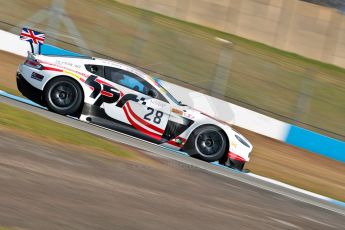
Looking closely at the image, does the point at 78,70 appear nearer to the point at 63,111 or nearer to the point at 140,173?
the point at 63,111

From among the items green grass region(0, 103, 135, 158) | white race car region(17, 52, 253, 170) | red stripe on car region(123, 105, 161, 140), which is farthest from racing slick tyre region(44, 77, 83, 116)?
green grass region(0, 103, 135, 158)

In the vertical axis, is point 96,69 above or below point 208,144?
above

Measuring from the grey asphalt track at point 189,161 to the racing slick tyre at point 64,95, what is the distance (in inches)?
6.8

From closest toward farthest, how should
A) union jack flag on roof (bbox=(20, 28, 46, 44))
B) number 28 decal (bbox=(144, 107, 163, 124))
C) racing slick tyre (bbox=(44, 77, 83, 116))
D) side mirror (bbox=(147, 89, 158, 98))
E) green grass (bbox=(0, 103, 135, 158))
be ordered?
green grass (bbox=(0, 103, 135, 158)), racing slick tyre (bbox=(44, 77, 83, 116)), number 28 decal (bbox=(144, 107, 163, 124)), side mirror (bbox=(147, 89, 158, 98)), union jack flag on roof (bbox=(20, 28, 46, 44))

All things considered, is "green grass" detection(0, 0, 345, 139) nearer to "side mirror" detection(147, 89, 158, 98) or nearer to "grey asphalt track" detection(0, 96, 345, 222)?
"side mirror" detection(147, 89, 158, 98)

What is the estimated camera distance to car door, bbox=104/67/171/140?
13688 millimetres

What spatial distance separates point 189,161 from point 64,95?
8.32 feet

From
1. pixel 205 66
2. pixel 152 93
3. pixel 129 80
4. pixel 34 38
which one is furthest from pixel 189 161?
pixel 205 66

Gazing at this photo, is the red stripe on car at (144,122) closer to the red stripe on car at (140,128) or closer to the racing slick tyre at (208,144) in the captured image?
the red stripe on car at (140,128)

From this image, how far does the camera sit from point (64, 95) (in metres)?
13.6

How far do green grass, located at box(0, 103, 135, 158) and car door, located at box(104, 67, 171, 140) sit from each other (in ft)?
4.16

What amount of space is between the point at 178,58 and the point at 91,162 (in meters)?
9.95

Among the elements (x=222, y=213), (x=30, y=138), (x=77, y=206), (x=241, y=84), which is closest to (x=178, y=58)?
(x=241, y=84)

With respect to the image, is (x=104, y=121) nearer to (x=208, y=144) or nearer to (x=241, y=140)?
(x=208, y=144)
